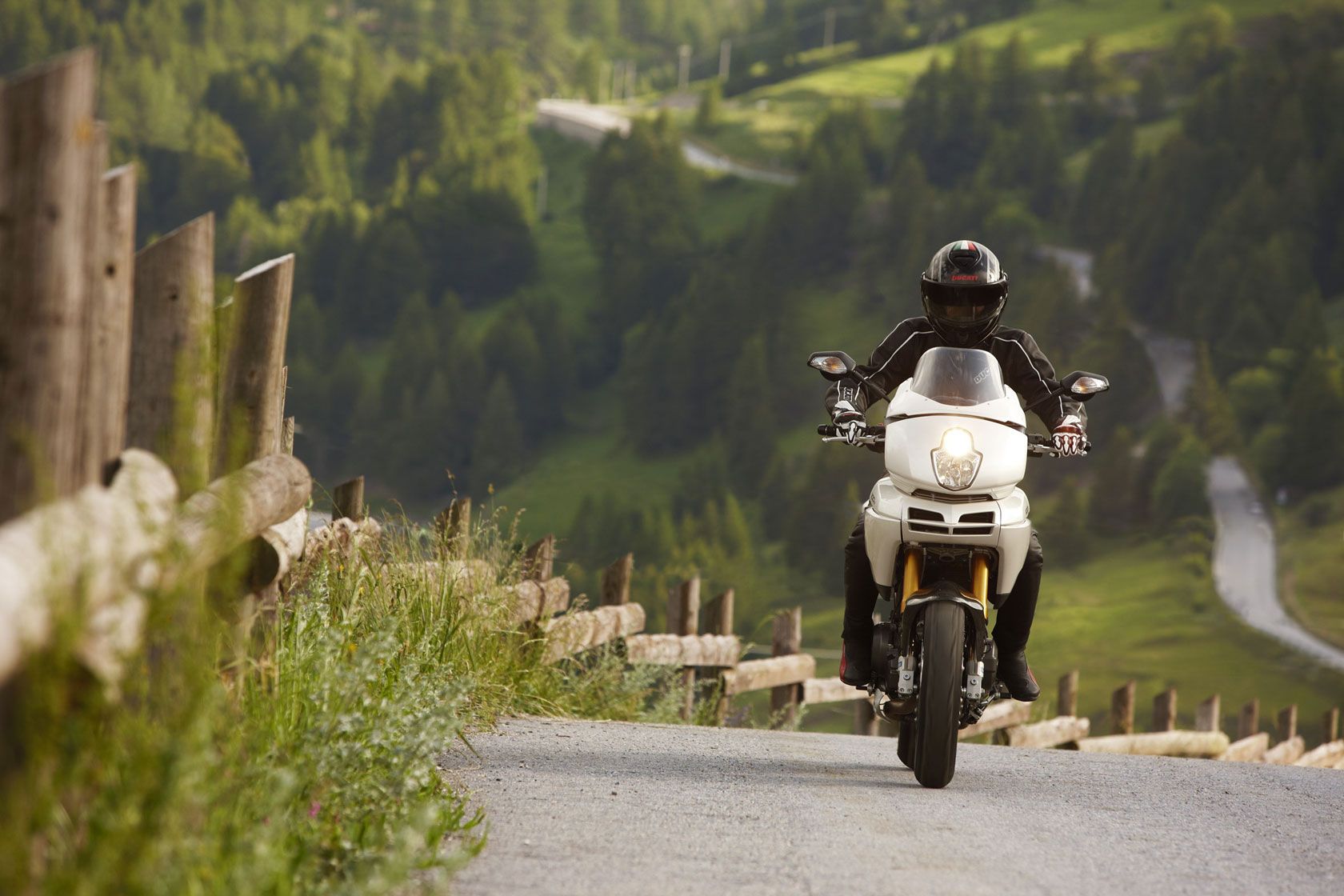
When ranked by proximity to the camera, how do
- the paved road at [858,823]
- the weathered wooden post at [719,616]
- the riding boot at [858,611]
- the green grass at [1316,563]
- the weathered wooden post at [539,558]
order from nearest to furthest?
the paved road at [858,823] < the riding boot at [858,611] < the weathered wooden post at [539,558] < the weathered wooden post at [719,616] < the green grass at [1316,563]

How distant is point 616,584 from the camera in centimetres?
932

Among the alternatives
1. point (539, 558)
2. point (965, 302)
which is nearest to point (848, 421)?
point (965, 302)

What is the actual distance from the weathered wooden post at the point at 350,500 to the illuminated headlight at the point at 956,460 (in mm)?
A: 2415

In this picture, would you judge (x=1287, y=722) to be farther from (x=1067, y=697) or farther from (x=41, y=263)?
(x=41, y=263)

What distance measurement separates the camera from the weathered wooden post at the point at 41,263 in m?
2.74

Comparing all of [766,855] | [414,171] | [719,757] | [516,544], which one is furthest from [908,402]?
[414,171]

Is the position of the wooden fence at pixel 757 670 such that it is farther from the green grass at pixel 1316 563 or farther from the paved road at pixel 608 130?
the paved road at pixel 608 130

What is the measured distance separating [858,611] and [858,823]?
1.49 meters

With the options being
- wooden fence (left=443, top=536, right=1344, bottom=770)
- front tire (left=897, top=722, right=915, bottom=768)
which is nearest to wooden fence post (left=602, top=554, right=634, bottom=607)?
wooden fence (left=443, top=536, right=1344, bottom=770)

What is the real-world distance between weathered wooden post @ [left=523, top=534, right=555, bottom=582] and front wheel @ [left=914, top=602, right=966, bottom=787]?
270cm

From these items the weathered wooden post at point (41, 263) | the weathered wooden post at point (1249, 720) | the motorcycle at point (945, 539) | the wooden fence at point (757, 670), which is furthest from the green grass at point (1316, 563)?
the weathered wooden post at point (41, 263)

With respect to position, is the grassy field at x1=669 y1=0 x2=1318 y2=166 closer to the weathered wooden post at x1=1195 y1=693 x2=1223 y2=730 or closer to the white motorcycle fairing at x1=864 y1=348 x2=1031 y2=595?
the weathered wooden post at x1=1195 y1=693 x2=1223 y2=730

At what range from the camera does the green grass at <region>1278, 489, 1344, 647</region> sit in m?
63.6

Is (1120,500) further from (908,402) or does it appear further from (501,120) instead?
(501,120)
